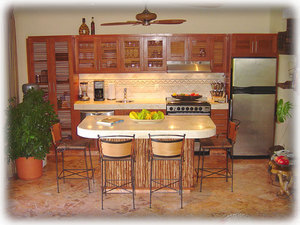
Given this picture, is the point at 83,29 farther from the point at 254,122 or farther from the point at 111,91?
the point at 254,122

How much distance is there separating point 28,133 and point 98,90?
229 cm

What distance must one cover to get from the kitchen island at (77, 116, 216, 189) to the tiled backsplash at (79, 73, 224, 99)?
2.27 m

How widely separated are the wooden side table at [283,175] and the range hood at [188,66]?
2570 mm

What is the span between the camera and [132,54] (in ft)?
24.0

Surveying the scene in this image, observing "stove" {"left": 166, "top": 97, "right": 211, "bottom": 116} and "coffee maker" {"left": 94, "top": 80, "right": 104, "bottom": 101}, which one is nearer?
"stove" {"left": 166, "top": 97, "right": 211, "bottom": 116}

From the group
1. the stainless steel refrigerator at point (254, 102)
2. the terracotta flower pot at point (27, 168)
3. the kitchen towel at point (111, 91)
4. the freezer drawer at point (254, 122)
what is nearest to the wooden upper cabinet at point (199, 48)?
the stainless steel refrigerator at point (254, 102)

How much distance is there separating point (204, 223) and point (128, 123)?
67.0 inches

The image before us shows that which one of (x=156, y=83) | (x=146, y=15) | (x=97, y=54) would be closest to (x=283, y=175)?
(x=146, y=15)

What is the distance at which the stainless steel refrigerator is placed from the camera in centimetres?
681

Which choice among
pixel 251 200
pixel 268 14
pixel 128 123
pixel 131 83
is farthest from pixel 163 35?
pixel 251 200

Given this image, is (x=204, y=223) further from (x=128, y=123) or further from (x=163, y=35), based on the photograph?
(x=163, y=35)

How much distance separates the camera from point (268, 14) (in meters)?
7.41

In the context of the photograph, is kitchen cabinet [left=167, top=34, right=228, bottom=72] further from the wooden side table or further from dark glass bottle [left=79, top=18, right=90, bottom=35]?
the wooden side table

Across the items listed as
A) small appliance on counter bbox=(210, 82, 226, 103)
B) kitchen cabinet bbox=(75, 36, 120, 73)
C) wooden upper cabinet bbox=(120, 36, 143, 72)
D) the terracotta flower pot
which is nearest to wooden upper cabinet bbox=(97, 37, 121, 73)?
kitchen cabinet bbox=(75, 36, 120, 73)
